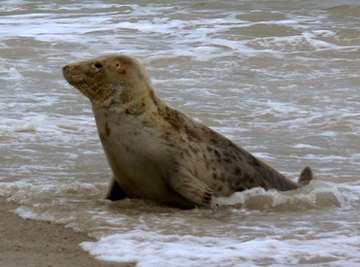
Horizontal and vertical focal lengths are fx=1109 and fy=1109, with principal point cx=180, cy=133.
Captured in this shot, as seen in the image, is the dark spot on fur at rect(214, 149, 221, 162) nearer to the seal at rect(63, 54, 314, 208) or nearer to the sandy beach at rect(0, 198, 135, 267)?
the seal at rect(63, 54, 314, 208)

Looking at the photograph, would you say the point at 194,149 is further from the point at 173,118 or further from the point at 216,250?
the point at 216,250

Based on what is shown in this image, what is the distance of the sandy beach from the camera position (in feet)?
17.0

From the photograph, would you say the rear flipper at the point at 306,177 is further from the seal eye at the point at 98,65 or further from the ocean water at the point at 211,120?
the seal eye at the point at 98,65

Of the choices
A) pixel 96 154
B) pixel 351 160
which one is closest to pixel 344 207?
pixel 351 160

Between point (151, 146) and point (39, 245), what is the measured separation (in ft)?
4.18

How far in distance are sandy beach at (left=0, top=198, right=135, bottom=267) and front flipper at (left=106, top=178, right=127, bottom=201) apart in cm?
70

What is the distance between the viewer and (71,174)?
301 inches

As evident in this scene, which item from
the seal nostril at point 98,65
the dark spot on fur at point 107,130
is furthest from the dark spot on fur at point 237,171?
the seal nostril at point 98,65

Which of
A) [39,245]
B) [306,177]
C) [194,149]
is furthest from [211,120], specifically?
[39,245]

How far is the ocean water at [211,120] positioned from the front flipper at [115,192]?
10 cm

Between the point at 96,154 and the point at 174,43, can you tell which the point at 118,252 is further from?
the point at 174,43

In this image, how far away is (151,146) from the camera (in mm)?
6598

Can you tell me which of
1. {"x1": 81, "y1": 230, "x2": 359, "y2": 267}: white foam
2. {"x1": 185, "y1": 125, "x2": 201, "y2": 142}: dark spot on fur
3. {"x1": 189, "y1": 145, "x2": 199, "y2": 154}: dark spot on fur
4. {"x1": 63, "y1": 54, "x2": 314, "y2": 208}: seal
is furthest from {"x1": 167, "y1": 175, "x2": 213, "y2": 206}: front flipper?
{"x1": 81, "y1": 230, "x2": 359, "y2": 267}: white foam

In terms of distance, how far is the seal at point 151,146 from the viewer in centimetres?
655
